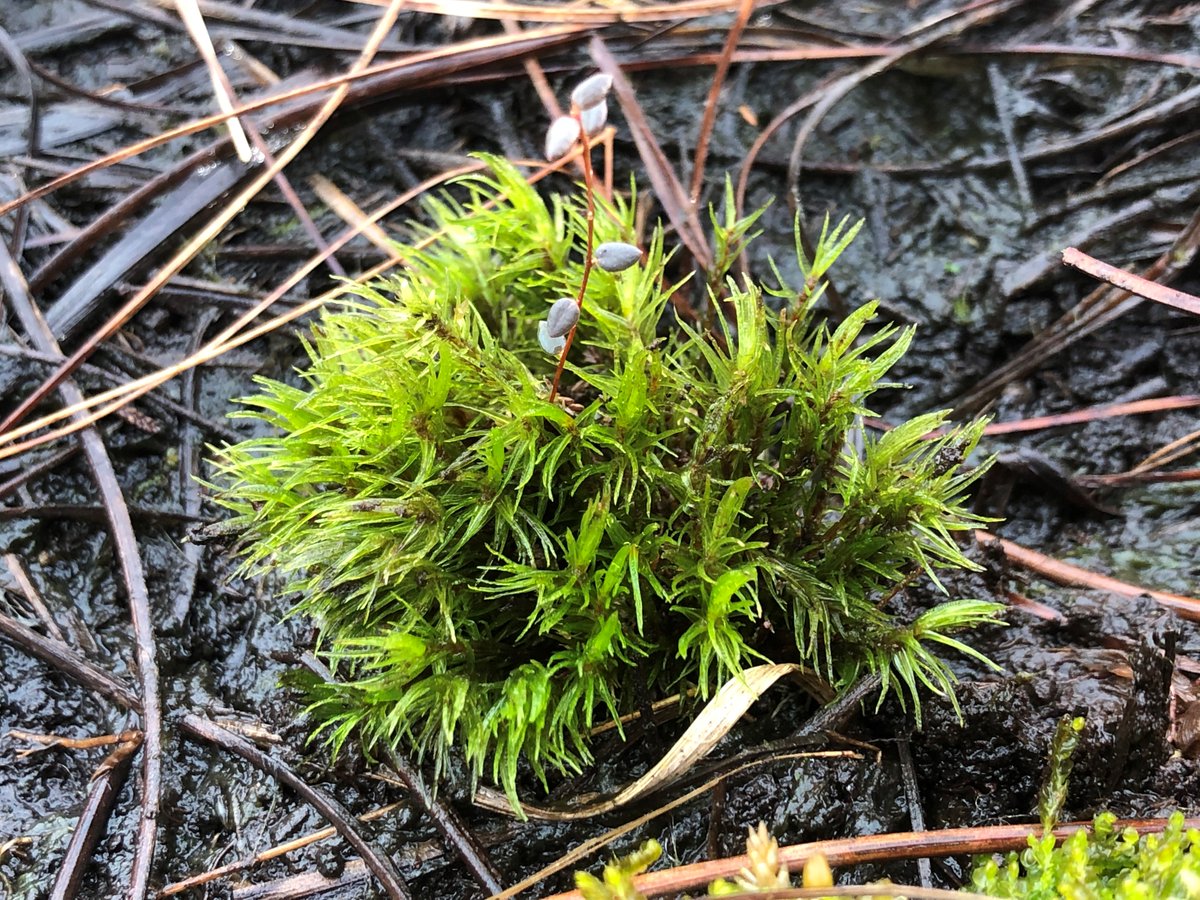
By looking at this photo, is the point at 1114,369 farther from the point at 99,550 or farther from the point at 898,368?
the point at 99,550

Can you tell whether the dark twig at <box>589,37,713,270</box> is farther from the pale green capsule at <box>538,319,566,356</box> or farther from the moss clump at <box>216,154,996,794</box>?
the pale green capsule at <box>538,319,566,356</box>

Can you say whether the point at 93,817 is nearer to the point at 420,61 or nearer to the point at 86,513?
the point at 86,513

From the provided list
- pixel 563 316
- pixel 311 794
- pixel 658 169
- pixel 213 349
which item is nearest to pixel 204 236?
pixel 213 349

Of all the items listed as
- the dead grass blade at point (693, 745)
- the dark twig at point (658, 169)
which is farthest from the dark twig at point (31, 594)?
the dark twig at point (658, 169)

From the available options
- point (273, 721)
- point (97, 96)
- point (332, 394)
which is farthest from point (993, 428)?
point (97, 96)

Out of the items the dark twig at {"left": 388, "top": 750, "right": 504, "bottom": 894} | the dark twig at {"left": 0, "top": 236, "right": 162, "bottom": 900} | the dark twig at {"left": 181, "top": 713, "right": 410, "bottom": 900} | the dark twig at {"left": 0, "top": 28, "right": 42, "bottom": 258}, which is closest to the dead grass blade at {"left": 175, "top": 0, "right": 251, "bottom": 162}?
the dark twig at {"left": 0, "top": 28, "right": 42, "bottom": 258}

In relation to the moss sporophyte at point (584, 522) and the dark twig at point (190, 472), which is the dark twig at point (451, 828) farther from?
the dark twig at point (190, 472)
